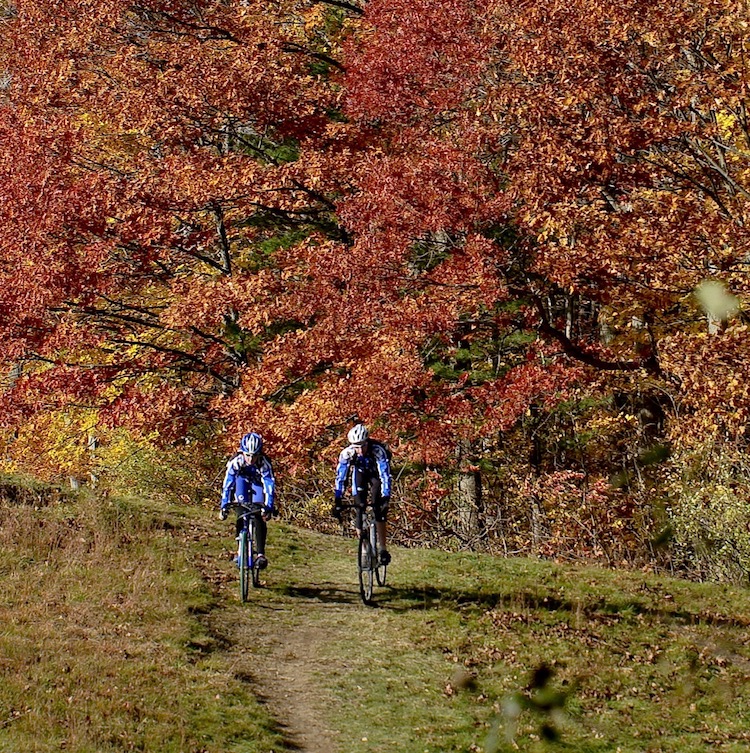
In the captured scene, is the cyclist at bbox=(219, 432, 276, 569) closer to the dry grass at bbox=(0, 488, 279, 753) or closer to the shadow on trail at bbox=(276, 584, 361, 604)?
the shadow on trail at bbox=(276, 584, 361, 604)

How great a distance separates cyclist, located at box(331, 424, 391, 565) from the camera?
13836 mm

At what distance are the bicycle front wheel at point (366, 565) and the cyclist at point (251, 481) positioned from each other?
4.14 feet

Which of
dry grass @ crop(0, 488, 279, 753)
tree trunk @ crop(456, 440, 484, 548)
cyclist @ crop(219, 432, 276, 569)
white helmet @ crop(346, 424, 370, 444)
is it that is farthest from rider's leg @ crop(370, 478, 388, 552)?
tree trunk @ crop(456, 440, 484, 548)

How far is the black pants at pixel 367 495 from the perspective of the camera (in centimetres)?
1392

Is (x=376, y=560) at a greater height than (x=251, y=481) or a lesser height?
lesser

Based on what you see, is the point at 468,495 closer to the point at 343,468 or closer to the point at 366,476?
the point at 366,476

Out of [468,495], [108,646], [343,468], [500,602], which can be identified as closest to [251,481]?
[343,468]

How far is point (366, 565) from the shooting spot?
14.3 m

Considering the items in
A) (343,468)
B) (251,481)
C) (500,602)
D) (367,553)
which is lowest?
(500,602)

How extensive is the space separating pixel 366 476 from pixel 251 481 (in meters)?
1.59

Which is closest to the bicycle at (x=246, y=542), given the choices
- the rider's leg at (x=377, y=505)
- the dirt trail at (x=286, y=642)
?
the dirt trail at (x=286, y=642)

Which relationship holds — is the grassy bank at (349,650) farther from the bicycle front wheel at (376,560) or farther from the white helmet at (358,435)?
the white helmet at (358,435)

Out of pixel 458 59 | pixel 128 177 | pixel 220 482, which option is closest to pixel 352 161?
pixel 458 59

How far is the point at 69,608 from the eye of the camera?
1326 cm
